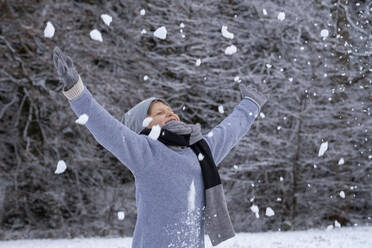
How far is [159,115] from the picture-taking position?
6.92 ft

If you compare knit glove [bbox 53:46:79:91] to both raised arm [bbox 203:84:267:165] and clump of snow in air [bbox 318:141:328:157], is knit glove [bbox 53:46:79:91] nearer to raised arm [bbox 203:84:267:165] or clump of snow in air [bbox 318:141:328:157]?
raised arm [bbox 203:84:267:165]

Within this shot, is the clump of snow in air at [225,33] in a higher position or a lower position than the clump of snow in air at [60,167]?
higher

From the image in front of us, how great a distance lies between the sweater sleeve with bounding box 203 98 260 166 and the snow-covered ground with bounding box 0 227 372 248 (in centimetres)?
392

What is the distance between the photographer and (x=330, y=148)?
25.3 feet

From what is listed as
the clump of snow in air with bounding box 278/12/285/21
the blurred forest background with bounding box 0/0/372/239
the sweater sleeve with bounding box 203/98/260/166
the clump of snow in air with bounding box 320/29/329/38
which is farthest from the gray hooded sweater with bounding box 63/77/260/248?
the clump of snow in air with bounding box 320/29/329/38

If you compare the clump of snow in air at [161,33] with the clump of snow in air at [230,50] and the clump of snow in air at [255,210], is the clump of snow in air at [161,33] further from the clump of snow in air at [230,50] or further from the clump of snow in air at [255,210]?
the clump of snow in air at [255,210]

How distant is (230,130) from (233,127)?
34 millimetres

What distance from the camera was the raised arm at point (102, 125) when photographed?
158 centimetres

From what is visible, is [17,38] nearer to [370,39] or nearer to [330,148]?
[330,148]

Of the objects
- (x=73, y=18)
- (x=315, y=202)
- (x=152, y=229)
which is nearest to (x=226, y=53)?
(x=73, y=18)

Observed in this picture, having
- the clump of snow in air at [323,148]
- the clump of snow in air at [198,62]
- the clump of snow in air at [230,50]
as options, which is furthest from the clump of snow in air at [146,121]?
the clump of snow in air at [323,148]

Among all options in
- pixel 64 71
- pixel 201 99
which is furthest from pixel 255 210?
pixel 64 71

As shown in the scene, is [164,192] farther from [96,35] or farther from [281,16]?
[281,16]

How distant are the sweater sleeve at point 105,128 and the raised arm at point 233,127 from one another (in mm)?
647
